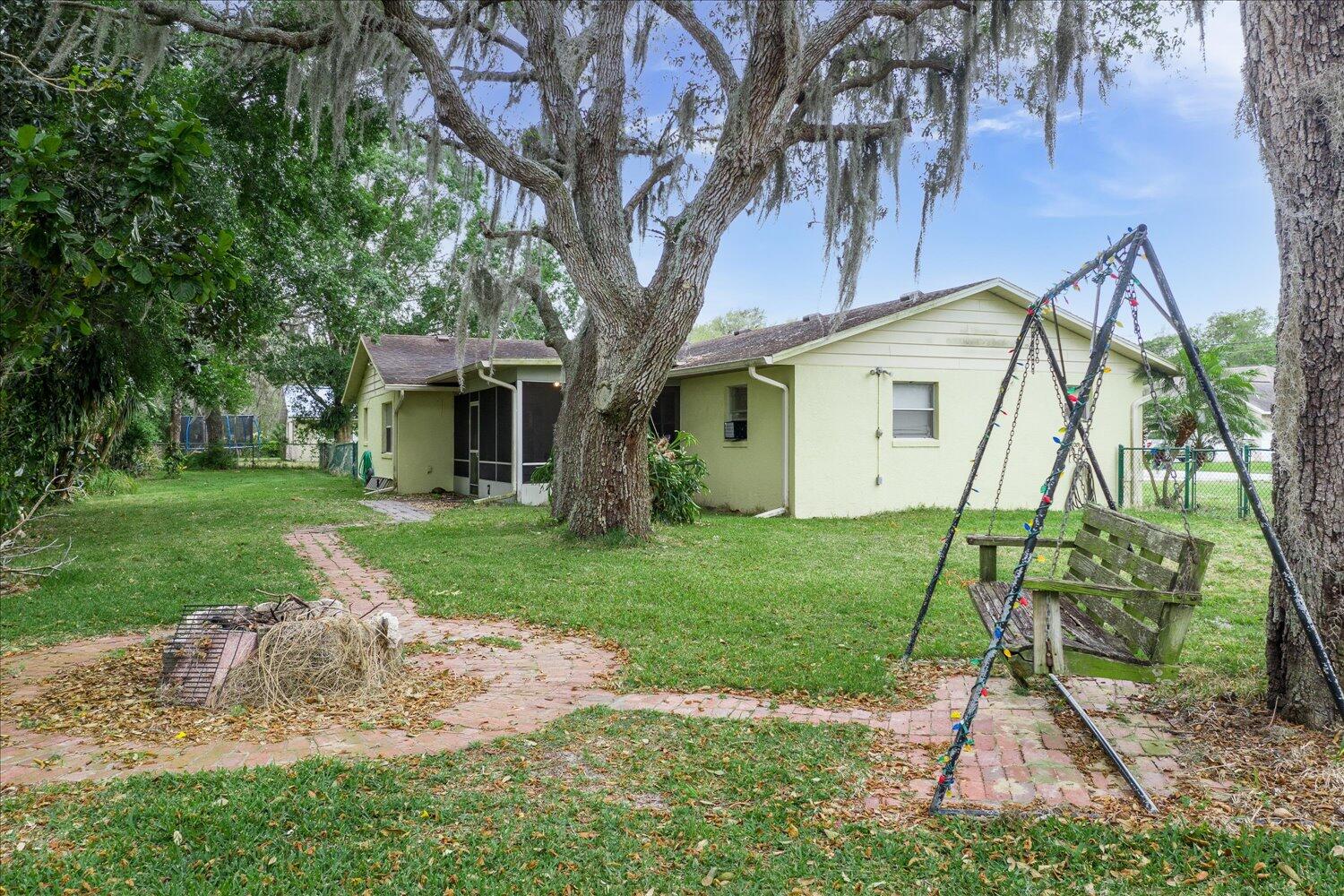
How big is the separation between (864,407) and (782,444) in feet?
4.59

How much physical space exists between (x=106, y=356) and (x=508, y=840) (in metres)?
9.10

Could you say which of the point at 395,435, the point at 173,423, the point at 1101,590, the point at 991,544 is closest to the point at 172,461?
the point at 173,423

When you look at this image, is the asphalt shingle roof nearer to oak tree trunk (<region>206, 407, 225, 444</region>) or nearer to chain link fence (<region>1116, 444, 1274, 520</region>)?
chain link fence (<region>1116, 444, 1274, 520</region>)

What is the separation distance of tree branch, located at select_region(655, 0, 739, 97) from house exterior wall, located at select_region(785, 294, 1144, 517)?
177 inches

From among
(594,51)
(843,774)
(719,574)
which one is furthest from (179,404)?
(843,774)

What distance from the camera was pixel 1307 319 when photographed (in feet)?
12.0

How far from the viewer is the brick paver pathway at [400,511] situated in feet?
44.7

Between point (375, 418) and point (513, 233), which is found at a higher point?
point (513, 233)

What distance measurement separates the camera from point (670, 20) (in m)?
10.1

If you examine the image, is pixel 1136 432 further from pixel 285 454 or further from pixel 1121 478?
pixel 285 454

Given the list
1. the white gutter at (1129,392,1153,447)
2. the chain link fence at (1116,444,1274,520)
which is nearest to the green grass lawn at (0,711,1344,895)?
the chain link fence at (1116,444,1274,520)

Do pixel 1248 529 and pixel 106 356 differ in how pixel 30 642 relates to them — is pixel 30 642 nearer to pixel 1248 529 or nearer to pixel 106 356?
pixel 106 356

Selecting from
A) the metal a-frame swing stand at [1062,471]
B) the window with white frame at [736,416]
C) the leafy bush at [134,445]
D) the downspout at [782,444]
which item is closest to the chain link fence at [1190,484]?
the downspout at [782,444]

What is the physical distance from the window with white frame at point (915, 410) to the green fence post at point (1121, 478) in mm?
3121
